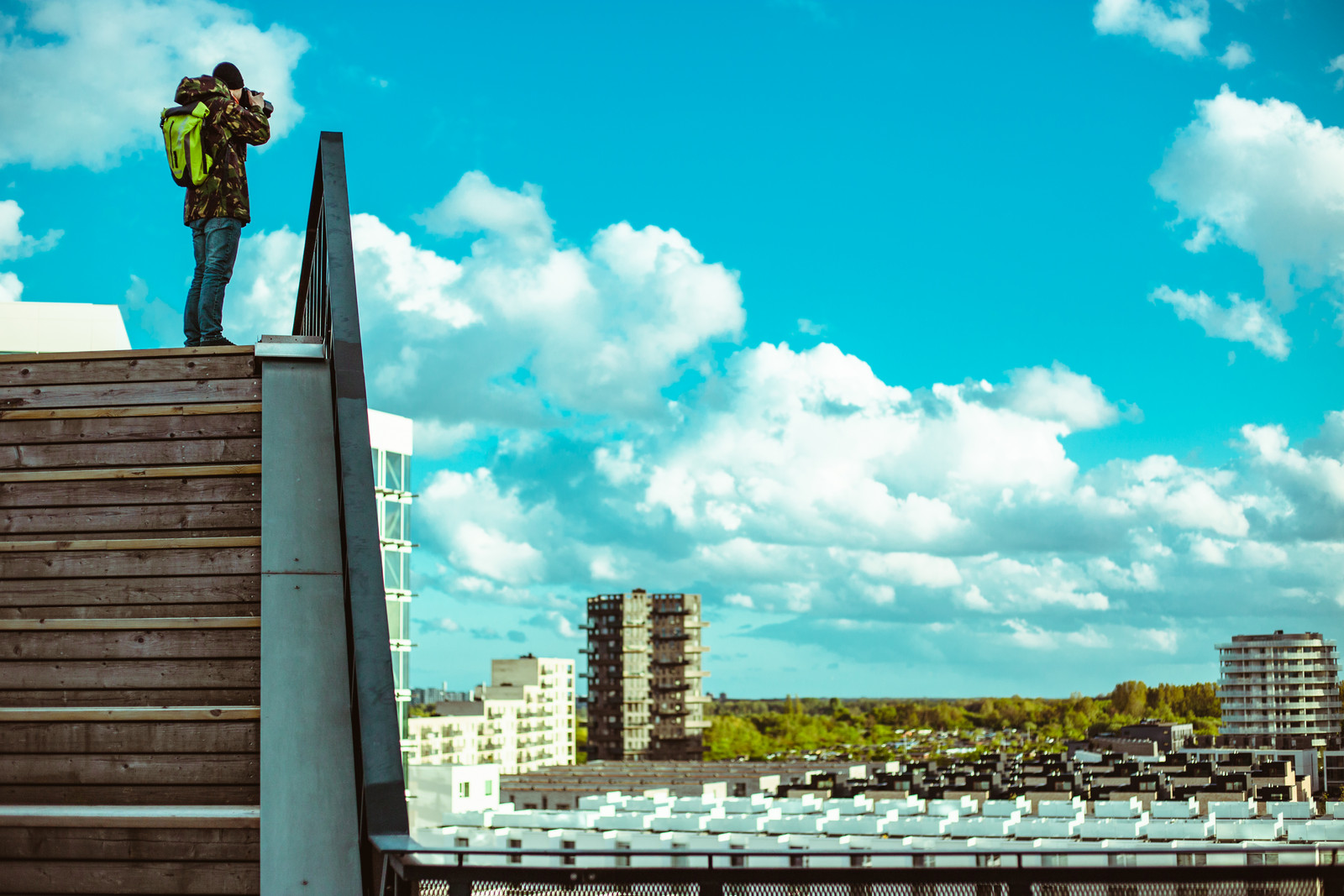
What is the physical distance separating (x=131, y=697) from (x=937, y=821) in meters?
28.0

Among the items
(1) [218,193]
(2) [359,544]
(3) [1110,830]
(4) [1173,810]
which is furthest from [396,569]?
(2) [359,544]

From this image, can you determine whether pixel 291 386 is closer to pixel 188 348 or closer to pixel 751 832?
pixel 188 348

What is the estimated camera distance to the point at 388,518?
93.6 ft

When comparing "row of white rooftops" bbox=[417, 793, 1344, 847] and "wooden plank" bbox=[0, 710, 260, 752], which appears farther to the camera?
"row of white rooftops" bbox=[417, 793, 1344, 847]

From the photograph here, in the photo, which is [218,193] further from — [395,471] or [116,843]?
[395,471]

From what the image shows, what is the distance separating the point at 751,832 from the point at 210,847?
86.3ft

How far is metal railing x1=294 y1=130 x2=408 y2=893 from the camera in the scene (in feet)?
10.9

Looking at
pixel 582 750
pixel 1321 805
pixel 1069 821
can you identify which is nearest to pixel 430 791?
pixel 1069 821

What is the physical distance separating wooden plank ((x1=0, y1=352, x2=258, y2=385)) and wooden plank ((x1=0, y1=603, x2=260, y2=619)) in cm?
137

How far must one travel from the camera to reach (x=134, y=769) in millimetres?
4461

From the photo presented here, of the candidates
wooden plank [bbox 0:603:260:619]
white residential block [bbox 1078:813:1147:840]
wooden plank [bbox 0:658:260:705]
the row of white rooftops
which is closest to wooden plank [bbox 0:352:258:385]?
wooden plank [bbox 0:603:260:619]

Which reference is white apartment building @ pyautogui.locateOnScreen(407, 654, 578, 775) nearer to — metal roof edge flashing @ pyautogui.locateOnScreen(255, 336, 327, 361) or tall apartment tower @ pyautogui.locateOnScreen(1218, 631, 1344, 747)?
tall apartment tower @ pyautogui.locateOnScreen(1218, 631, 1344, 747)

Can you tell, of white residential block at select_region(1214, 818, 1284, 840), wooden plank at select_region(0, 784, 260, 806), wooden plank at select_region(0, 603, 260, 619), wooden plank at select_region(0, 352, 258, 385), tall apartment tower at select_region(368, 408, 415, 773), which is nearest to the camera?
wooden plank at select_region(0, 784, 260, 806)

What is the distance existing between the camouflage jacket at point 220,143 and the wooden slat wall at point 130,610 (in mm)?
1111
